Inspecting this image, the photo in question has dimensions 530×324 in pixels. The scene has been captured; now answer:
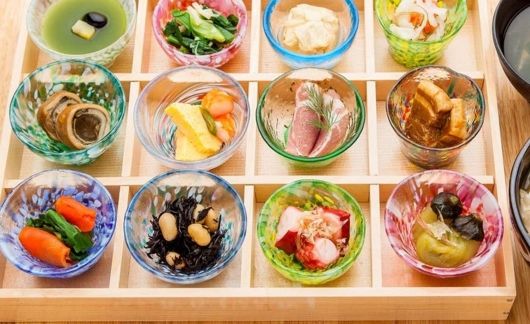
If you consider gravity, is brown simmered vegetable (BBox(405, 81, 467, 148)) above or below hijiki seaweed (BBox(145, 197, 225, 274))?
above

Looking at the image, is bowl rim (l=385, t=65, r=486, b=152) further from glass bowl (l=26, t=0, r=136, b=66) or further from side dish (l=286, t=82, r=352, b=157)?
glass bowl (l=26, t=0, r=136, b=66)

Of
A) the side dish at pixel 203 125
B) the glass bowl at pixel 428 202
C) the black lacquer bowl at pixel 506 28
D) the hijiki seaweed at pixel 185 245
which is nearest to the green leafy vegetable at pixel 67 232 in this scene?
the hijiki seaweed at pixel 185 245

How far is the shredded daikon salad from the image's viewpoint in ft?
6.27

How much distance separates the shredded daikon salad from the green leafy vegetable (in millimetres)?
770

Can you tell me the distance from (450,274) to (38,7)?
3.48ft

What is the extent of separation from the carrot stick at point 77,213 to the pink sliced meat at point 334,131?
453mm

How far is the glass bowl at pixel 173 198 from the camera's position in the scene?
1697 millimetres

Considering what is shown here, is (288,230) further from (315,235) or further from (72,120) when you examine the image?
(72,120)

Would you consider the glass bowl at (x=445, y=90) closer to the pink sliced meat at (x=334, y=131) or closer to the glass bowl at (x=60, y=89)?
the pink sliced meat at (x=334, y=131)

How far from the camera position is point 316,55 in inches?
74.0

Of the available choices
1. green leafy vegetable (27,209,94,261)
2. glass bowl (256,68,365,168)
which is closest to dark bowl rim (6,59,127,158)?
green leafy vegetable (27,209,94,261)

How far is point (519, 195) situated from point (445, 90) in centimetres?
30

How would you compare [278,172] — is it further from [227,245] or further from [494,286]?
[494,286]

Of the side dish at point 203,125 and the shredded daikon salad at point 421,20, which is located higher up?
the shredded daikon salad at point 421,20
